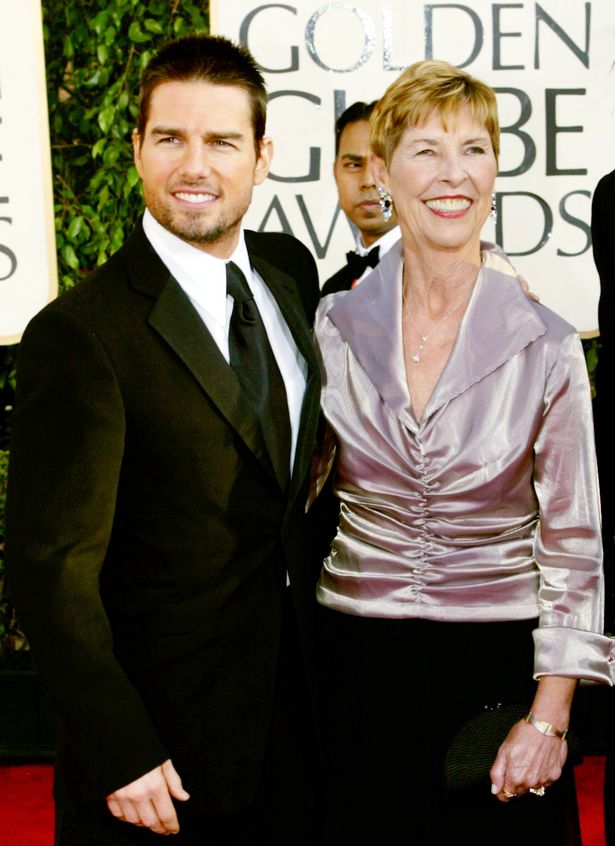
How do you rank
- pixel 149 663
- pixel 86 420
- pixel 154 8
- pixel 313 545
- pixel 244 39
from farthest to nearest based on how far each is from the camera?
pixel 154 8
pixel 244 39
pixel 313 545
pixel 149 663
pixel 86 420

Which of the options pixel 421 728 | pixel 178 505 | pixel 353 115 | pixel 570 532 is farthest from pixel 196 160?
pixel 353 115

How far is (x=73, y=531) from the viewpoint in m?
1.47

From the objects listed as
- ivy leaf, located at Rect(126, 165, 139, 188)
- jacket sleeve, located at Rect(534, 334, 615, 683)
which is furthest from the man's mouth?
ivy leaf, located at Rect(126, 165, 139, 188)

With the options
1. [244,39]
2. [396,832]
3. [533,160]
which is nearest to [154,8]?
[244,39]

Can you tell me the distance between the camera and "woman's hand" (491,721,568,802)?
5.50ft

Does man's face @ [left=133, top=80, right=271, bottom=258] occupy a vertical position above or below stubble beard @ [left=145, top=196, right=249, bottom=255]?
above

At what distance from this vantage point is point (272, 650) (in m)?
1.70

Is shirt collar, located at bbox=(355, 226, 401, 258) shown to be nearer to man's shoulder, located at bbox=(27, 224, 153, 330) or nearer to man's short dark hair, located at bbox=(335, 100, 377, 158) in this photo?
man's short dark hair, located at bbox=(335, 100, 377, 158)

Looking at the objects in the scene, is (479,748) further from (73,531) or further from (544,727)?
(73,531)

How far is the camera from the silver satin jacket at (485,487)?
1684mm

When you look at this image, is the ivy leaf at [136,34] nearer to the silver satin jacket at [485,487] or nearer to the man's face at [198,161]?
the man's face at [198,161]

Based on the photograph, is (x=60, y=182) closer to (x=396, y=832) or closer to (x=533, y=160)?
(x=533, y=160)

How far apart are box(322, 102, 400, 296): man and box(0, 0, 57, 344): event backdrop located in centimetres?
89

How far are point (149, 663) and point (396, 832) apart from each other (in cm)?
52
